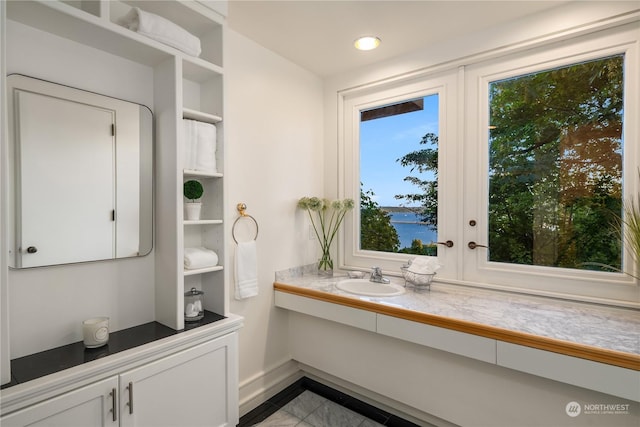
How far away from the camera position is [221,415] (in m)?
1.62

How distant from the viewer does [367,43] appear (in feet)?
7.17

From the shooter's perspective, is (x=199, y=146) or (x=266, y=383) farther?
(x=266, y=383)

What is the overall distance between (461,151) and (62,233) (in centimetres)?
227

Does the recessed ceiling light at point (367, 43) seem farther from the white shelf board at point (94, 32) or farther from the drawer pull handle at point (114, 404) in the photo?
the drawer pull handle at point (114, 404)

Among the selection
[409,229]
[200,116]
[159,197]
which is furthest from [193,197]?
[409,229]

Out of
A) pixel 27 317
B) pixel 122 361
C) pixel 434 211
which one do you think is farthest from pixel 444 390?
pixel 27 317

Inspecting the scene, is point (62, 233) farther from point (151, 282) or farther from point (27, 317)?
point (151, 282)

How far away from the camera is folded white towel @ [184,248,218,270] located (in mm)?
1590

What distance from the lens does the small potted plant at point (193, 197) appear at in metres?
1.59

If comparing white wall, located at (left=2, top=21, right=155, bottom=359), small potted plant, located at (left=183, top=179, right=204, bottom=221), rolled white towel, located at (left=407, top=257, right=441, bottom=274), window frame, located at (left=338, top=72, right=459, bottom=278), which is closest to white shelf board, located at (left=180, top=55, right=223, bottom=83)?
white wall, located at (left=2, top=21, right=155, bottom=359)

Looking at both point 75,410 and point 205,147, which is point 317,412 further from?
point 205,147

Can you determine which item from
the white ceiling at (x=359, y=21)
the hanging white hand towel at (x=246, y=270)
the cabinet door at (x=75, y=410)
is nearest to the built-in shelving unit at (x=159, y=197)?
the cabinet door at (x=75, y=410)

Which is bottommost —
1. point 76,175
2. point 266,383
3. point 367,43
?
point 266,383

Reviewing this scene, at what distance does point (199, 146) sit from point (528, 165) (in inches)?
76.0
